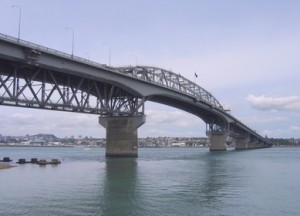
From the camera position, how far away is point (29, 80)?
71.1 m

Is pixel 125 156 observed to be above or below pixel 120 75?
below

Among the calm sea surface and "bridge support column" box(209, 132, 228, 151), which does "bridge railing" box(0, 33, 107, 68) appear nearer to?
the calm sea surface

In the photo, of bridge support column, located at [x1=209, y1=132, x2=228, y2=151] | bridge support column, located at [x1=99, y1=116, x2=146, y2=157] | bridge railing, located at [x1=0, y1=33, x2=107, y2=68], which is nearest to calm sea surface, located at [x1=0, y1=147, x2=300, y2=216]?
bridge railing, located at [x1=0, y1=33, x2=107, y2=68]

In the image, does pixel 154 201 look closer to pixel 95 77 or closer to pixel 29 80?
pixel 29 80

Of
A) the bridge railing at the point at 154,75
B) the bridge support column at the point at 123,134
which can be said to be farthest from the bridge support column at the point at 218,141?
the bridge support column at the point at 123,134

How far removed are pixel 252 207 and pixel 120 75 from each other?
67336mm

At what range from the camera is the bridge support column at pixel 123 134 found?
10294 centimetres

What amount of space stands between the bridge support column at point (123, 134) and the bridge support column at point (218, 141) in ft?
313

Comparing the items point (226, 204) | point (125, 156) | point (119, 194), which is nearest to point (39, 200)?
point (119, 194)

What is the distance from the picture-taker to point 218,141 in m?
196

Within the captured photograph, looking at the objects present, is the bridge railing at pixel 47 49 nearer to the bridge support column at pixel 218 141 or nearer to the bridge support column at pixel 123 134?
the bridge support column at pixel 123 134

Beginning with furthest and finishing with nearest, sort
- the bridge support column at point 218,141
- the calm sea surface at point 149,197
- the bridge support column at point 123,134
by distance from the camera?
the bridge support column at point 218,141
the bridge support column at point 123,134
the calm sea surface at point 149,197

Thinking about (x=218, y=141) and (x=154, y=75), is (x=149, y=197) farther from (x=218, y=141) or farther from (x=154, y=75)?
(x=218, y=141)

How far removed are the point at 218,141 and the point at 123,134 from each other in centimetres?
10076
